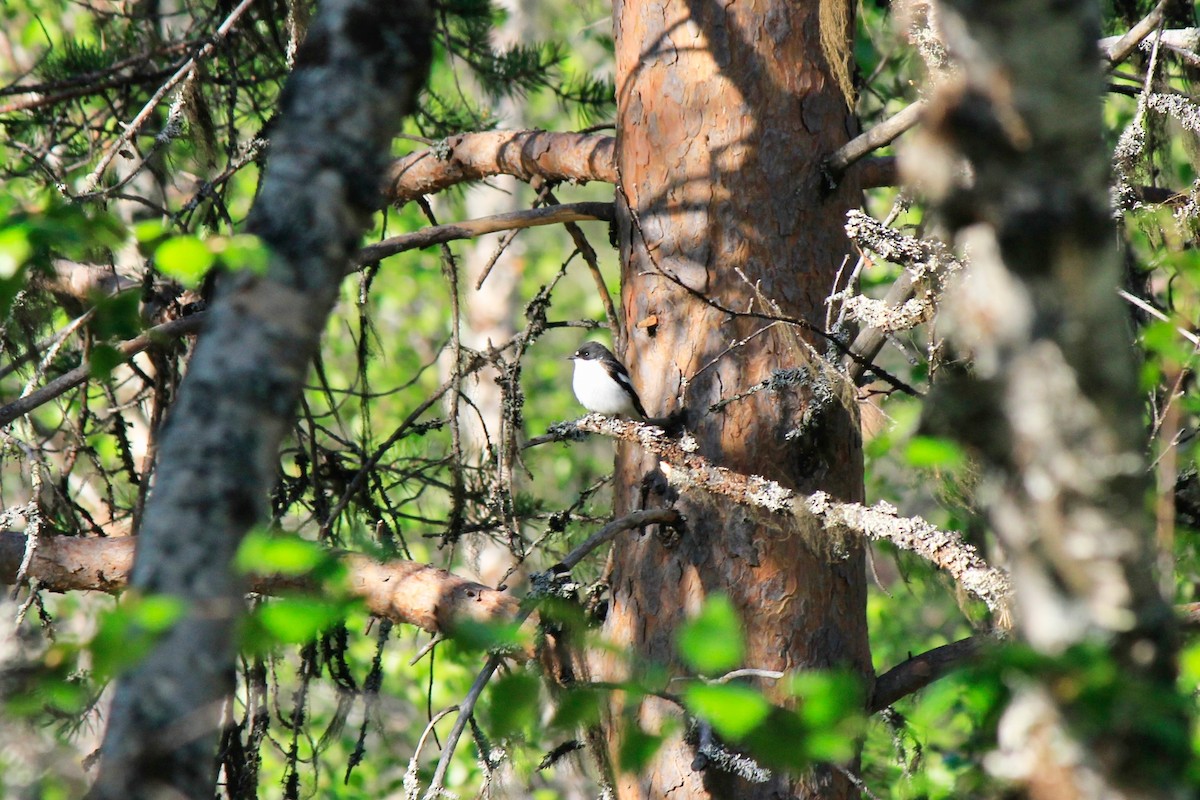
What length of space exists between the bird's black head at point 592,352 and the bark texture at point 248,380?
3.68 meters

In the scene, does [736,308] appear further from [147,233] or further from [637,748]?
[637,748]

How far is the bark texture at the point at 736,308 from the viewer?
2.83 m

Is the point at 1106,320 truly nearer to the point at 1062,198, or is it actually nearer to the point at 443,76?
the point at 1062,198

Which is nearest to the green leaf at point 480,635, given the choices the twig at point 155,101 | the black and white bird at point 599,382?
the twig at point 155,101

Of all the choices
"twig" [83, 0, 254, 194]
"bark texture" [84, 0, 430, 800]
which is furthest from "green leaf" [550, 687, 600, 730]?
"twig" [83, 0, 254, 194]

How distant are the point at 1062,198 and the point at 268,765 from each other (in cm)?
902

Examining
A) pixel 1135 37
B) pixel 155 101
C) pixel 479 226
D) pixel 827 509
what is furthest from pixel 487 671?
pixel 1135 37

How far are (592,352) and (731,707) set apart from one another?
4.37 m

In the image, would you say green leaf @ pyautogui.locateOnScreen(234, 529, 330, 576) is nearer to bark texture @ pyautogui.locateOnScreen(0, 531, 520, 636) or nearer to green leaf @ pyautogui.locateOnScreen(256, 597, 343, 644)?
green leaf @ pyautogui.locateOnScreen(256, 597, 343, 644)

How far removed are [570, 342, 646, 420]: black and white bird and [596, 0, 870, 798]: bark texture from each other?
1067 mm

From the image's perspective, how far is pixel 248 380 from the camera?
127 centimetres

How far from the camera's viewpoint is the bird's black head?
5.19 metres

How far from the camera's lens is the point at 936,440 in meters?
1.36

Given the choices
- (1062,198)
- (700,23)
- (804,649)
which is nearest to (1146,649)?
(1062,198)
